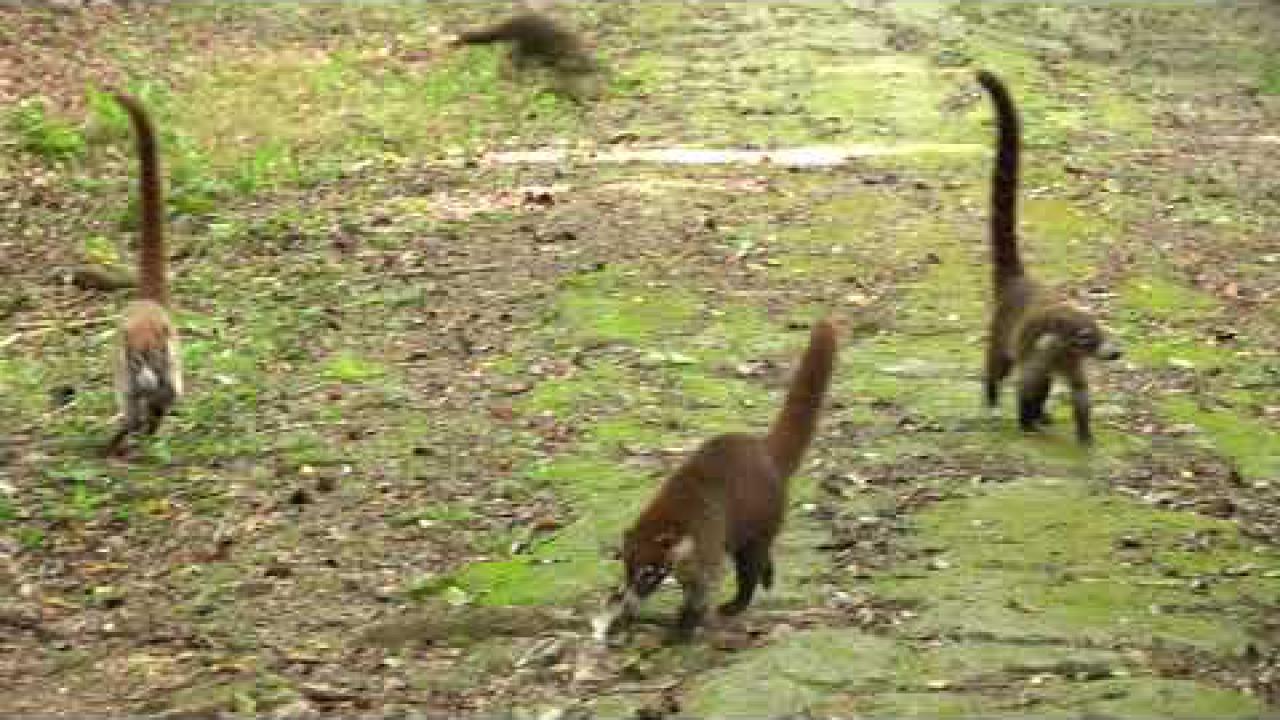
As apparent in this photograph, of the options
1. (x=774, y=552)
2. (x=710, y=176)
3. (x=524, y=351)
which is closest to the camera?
(x=774, y=552)

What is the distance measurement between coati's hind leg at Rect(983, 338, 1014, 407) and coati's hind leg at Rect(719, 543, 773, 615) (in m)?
2.36

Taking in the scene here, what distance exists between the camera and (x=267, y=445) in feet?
25.0

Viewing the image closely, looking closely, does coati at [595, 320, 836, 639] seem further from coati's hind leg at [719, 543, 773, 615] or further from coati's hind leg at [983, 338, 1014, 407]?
coati's hind leg at [983, 338, 1014, 407]

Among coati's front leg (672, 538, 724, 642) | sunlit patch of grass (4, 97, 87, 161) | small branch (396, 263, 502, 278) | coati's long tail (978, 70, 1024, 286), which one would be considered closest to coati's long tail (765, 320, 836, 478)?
coati's front leg (672, 538, 724, 642)

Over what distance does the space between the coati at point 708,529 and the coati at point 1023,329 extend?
1.84 meters

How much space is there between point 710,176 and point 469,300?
3243 mm

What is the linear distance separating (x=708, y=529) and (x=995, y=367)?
2695 mm

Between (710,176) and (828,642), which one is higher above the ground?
(828,642)

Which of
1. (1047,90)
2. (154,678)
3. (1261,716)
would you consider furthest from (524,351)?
(1047,90)

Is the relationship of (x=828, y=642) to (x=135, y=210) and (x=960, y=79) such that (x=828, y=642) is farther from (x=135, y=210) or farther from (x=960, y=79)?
(x=960, y=79)

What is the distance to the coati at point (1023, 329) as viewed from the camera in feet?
23.7

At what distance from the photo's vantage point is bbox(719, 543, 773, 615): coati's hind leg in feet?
18.2

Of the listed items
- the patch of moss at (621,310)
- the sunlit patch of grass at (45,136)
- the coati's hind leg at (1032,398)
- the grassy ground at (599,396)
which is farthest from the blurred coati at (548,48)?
the coati's hind leg at (1032,398)

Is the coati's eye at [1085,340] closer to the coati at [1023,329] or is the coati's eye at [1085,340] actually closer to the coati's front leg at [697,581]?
the coati at [1023,329]
